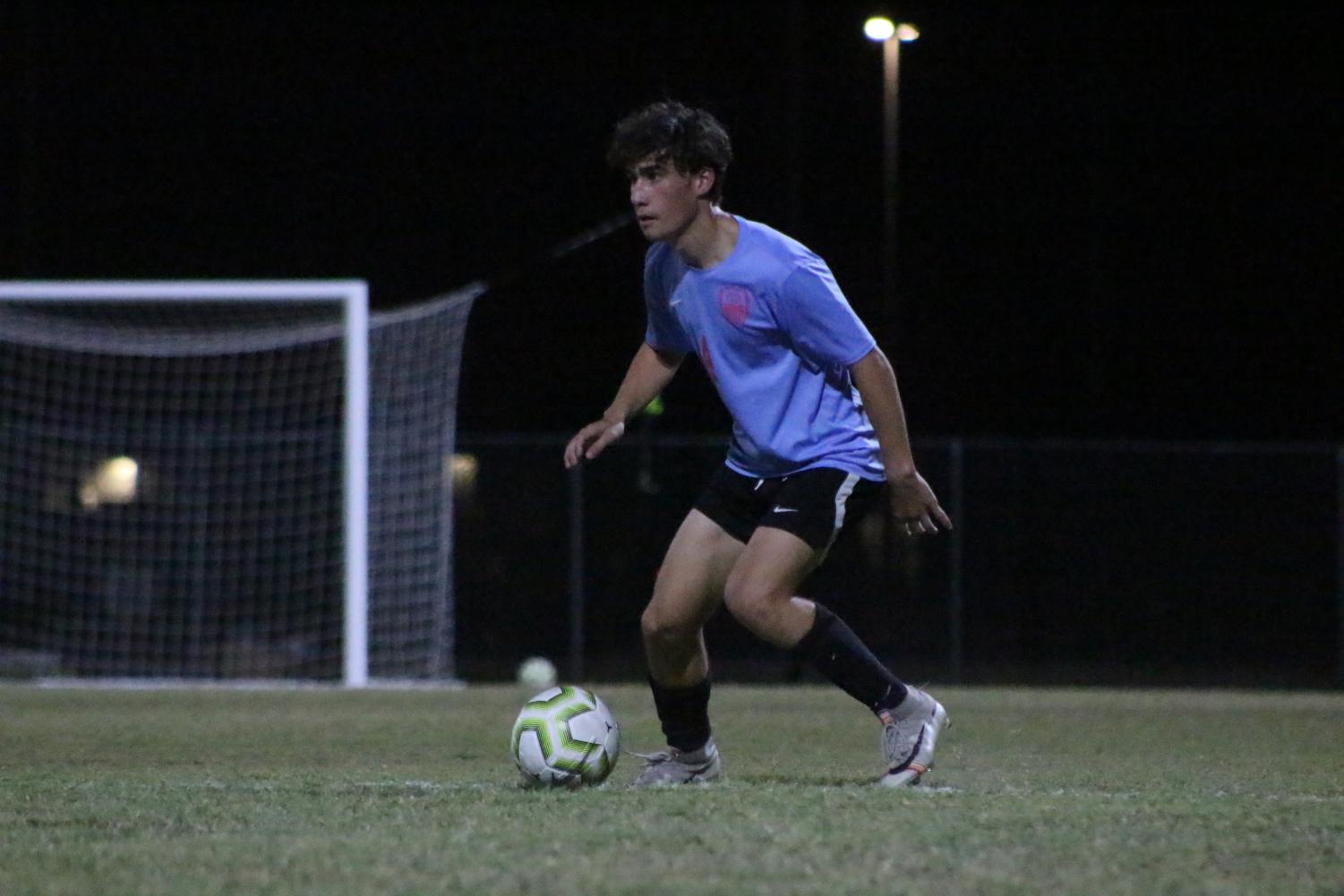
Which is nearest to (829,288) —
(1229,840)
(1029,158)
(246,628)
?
(1229,840)

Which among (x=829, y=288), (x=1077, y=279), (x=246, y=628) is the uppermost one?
(x=1077, y=279)

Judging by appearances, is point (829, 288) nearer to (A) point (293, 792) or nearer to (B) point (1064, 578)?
(A) point (293, 792)

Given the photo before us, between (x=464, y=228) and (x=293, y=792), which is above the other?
(x=464, y=228)

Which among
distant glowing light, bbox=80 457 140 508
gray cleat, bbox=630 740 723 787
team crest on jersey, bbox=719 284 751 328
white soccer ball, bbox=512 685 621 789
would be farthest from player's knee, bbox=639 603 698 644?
distant glowing light, bbox=80 457 140 508

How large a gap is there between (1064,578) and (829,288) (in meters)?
14.2

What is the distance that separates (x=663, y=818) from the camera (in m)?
5.16

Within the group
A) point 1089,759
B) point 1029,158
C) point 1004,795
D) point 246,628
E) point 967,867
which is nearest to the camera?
point 967,867

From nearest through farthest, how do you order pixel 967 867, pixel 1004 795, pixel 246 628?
pixel 967 867 < pixel 1004 795 < pixel 246 628

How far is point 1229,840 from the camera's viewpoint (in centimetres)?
493

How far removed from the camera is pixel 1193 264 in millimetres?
33750

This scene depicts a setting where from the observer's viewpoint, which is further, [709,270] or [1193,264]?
[1193,264]

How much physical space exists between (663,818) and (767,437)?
135 centimetres

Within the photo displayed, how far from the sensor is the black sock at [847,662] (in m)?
6.03

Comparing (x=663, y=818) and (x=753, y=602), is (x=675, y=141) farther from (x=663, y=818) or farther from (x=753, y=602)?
(x=663, y=818)
